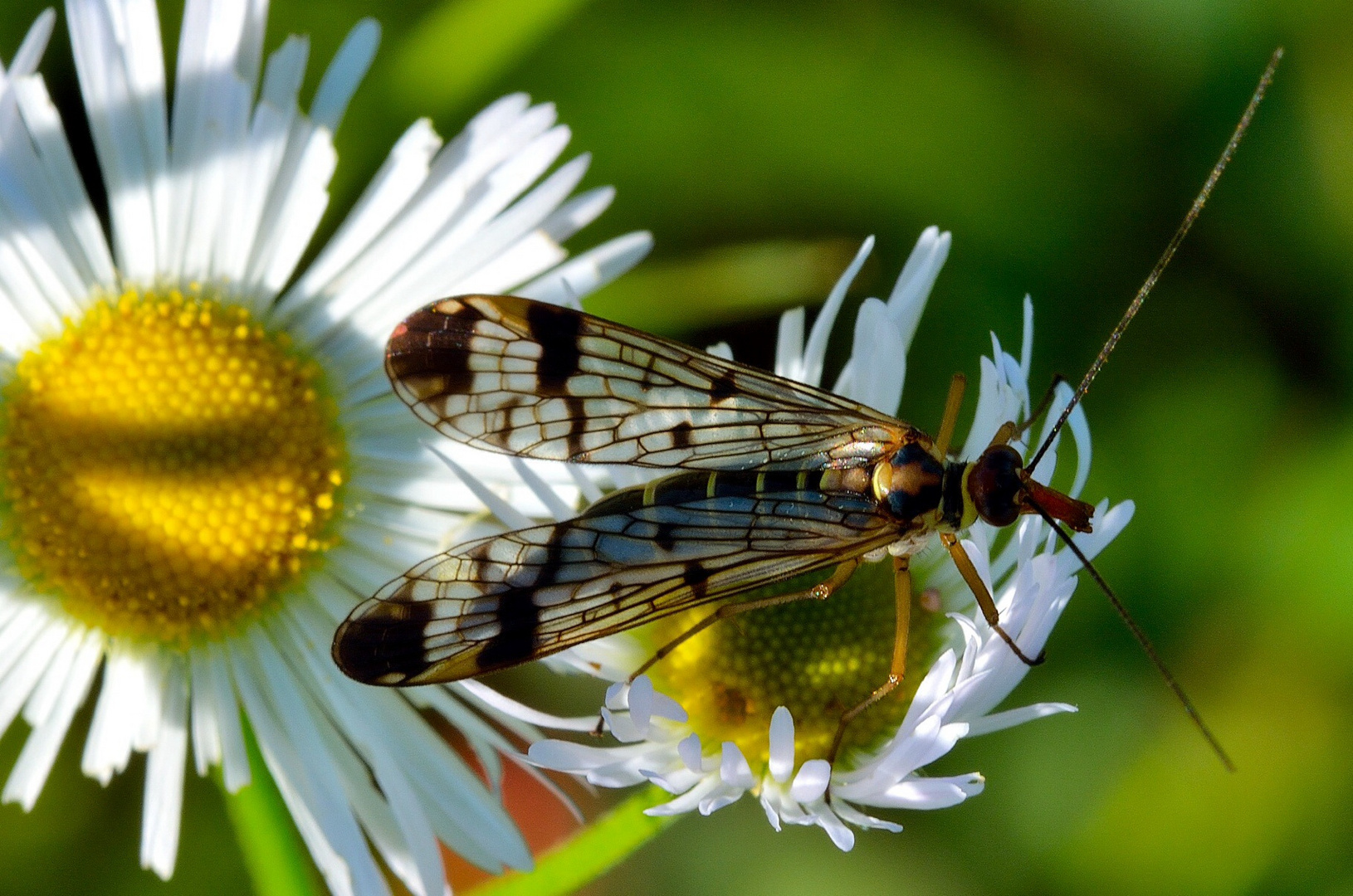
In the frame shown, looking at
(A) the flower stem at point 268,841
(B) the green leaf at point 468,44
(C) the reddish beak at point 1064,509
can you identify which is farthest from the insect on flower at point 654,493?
(B) the green leaf at point 468,44

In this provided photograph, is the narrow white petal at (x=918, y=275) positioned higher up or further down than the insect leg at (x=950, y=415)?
Result: higher up

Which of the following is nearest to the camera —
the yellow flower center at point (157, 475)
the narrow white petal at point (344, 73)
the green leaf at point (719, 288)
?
the yellow flower center at point (157, 475)

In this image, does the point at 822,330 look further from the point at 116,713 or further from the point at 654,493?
the point at 116,713

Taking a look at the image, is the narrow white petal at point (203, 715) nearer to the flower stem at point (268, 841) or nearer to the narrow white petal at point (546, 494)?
the flower stem at point (268, 841)

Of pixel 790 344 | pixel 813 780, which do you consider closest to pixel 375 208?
pixel 790 344

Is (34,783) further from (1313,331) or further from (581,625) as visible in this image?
(1313,331)

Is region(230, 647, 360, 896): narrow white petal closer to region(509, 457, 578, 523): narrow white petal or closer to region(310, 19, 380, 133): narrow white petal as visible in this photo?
region(509, 457, 578, 523): narrow white petal
